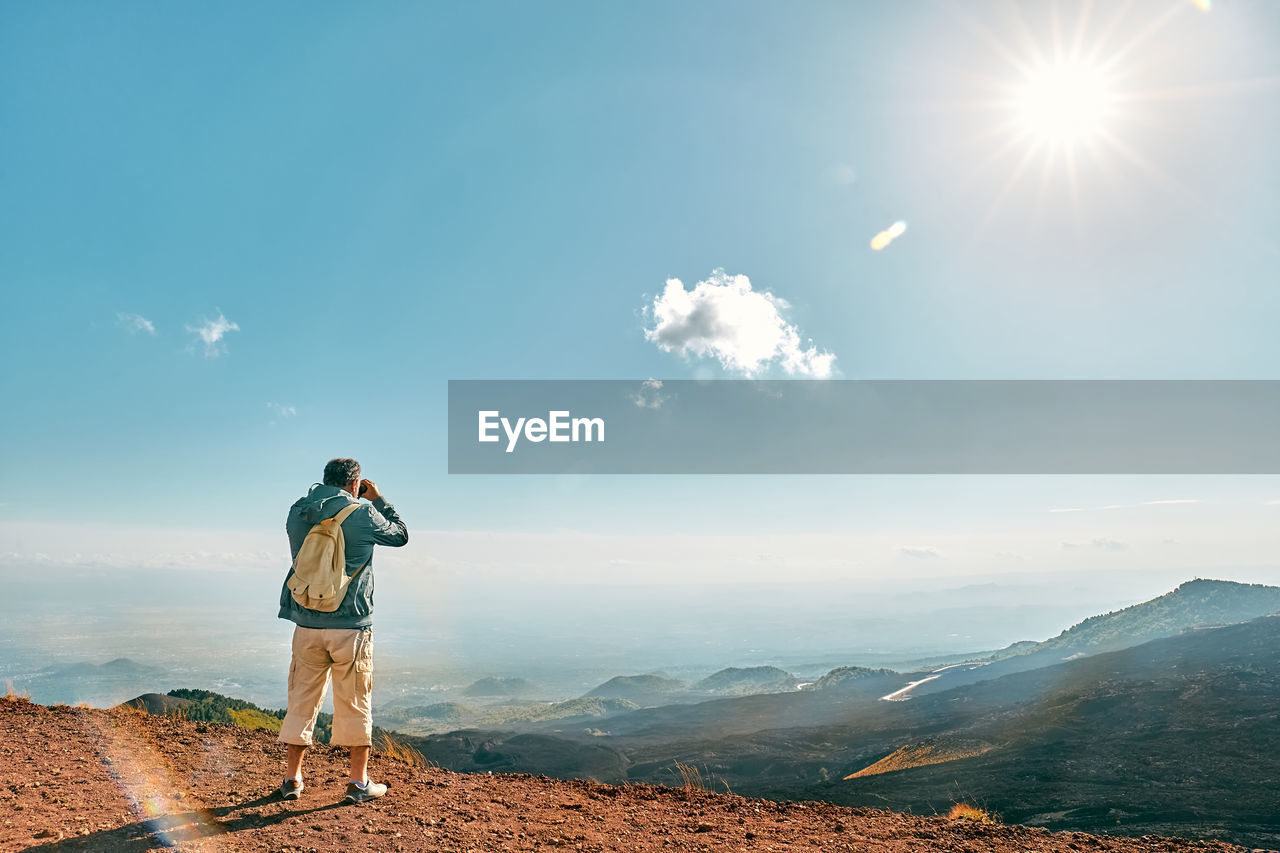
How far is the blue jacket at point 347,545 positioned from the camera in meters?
4.84

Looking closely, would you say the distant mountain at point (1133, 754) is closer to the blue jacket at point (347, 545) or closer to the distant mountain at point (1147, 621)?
the blue jacket at point (347, 545)

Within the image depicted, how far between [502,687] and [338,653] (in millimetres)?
176165

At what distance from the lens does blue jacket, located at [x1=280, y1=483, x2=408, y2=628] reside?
15.9ft

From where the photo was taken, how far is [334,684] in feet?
16.0

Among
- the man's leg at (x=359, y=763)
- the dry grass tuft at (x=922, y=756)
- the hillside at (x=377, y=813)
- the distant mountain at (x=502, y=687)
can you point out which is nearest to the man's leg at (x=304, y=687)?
the man's leg at (x=359, y=763)

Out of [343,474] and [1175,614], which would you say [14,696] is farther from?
[1175,614]

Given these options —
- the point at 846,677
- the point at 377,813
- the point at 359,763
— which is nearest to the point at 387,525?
the point at 359,763

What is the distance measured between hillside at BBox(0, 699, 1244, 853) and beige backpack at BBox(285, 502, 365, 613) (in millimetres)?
1441

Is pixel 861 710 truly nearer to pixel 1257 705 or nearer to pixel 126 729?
pixel 1257 705

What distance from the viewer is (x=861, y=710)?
133 ft

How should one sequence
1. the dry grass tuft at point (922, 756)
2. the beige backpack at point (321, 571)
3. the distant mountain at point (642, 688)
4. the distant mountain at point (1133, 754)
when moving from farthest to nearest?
the distant mountain at point (642, 688) < the dry grass tuft at point (922, 756) < the distant mountain at point (1133, 754) < the beige backpack at point (321, 571)

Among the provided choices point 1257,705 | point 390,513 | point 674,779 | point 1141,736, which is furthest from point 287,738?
point 1257,705

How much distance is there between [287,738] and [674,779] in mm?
17874

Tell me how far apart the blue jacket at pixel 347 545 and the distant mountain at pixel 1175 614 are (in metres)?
53.1
